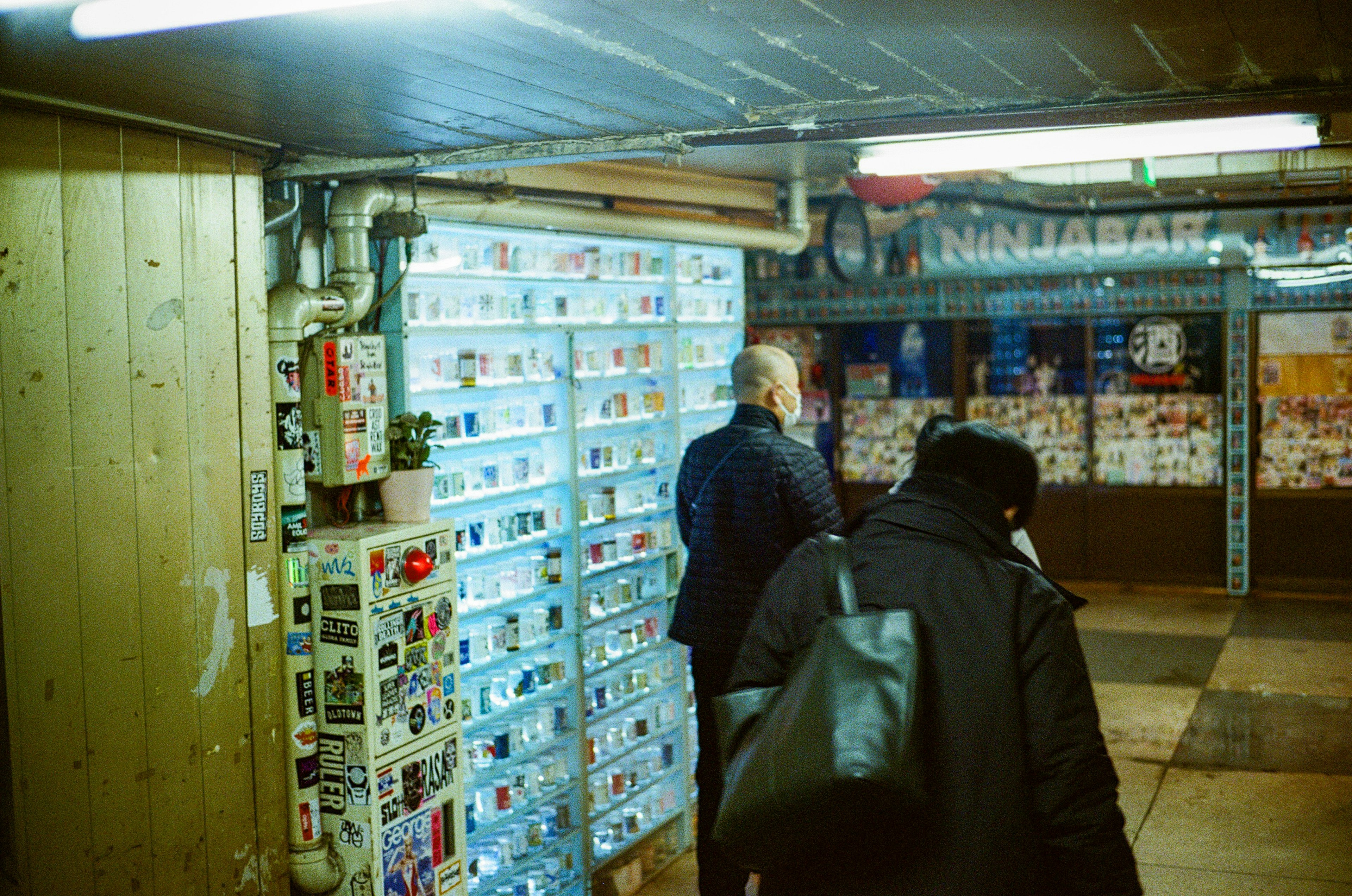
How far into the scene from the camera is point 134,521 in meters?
3.55

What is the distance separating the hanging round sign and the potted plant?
877 centimetres

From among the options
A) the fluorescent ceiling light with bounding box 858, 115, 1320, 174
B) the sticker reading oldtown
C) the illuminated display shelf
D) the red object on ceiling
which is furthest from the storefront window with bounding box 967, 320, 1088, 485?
the sticker reading oldtown

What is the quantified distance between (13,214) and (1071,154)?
10.4ft

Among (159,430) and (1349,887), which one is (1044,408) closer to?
(1349,887)

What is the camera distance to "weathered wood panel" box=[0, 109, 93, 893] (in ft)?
10.6

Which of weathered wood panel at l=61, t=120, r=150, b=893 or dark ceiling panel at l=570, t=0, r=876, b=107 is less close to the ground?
dark ceiling panel at l=570, t=0, r=876, b=107

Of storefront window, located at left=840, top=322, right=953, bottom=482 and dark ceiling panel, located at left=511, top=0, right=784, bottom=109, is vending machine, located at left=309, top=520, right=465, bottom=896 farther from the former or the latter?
storefront window, located at left=840, top=322, right=953, bottom=482

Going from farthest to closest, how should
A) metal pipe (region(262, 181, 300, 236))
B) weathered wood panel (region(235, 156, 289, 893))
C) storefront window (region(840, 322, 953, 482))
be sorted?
storefront window (region(840, 322, 953, 482)), metal pipe (region(262, 181, 300, 236)), weathered wood panel (region(235, 156, 289, 893))

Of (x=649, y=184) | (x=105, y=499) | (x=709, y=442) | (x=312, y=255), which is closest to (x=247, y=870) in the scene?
(x=105, y=499)

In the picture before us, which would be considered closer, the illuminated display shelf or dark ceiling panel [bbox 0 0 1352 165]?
dark ceiling panel [bbox 0 0 1352 165]

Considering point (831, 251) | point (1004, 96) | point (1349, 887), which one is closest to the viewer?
point (1004, 96)

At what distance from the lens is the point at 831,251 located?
369 inches

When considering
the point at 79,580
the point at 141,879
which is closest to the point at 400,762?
the point at 141,879

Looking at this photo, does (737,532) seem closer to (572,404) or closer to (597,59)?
(572,404)
